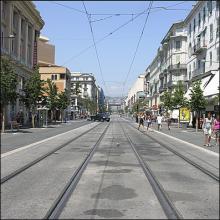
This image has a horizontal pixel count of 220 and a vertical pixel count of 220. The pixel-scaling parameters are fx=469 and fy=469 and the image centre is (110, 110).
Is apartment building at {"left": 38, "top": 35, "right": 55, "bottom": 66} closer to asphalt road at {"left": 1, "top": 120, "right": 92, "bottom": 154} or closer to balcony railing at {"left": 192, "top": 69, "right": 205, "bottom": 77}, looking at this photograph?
balcony railing at {"left": 192, "top": 69, "right": 205, "bottom": 77}

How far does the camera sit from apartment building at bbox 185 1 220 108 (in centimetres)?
4891

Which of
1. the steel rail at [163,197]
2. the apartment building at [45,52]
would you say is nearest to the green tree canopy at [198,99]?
the steel rail at [163,197]

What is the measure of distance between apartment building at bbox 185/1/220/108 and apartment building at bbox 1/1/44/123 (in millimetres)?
19122


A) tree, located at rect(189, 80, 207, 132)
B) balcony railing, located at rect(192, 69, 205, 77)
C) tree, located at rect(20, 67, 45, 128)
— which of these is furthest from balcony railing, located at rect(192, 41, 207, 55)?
tree, located at rect(20, 67, 45, 128)

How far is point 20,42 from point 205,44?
22284mm

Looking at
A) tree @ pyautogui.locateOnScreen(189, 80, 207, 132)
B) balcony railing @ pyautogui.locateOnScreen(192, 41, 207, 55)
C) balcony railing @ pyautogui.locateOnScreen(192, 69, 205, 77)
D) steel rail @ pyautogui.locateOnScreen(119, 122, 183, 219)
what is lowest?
steel rail @ pyautogui.locateOnScreen(119, 122, 183, 219)

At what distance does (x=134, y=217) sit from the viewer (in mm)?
7223

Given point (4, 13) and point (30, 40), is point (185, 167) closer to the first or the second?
point (4, 13)

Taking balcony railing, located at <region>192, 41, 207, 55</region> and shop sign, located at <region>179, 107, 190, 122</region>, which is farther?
shop sign, located at <region>179, 107, 190, 122</region>

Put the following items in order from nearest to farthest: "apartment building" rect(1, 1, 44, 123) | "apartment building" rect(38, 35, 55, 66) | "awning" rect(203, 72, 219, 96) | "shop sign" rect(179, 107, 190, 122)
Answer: "awning" rect(203, 72, 219, 96), "apartment building" rect(1, 1, 44, 123), "shop sign" rect(179, 107, 190, 122), "apartment building" rect(38, 35, 55, 66)

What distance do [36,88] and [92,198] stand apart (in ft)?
129

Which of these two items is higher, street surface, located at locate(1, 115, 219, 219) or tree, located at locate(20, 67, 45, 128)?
A: tree, located at locate(20, 67, 45, 128)

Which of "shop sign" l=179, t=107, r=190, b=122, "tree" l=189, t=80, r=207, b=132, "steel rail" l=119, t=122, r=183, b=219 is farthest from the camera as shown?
"shop sign" l=179, t=107, r=190, b=122

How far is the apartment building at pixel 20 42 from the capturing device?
50.6m
